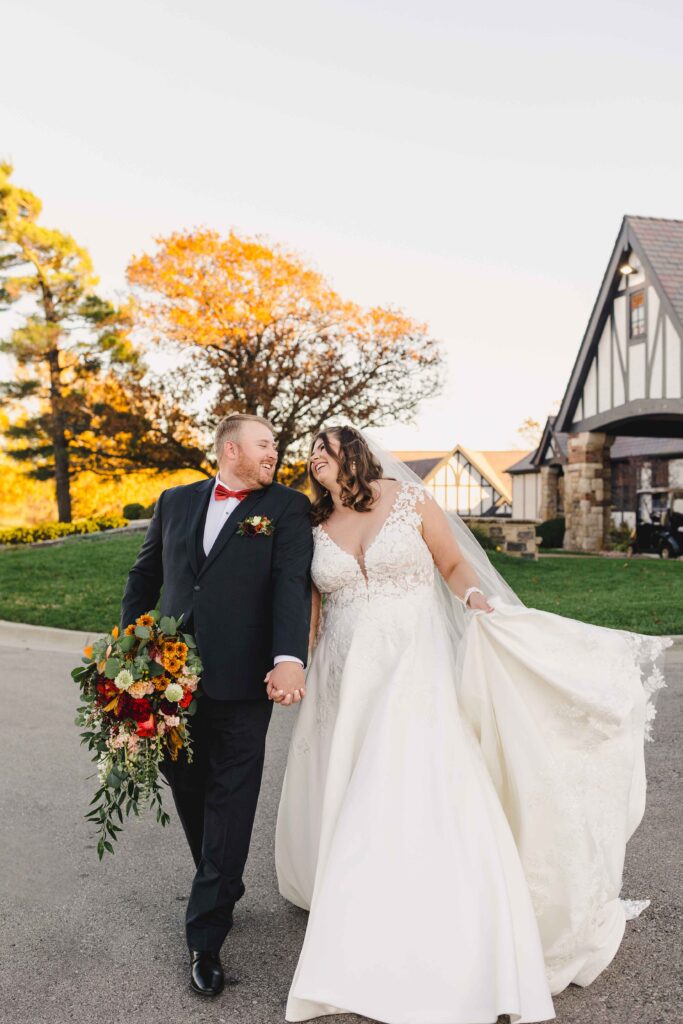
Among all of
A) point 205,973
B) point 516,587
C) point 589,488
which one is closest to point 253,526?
point 205,973

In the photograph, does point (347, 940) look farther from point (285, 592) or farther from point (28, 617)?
point (28, 617)

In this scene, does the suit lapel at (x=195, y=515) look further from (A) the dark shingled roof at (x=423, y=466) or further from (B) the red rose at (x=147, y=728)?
(A) the dark shingled roof at (x=423, y=466)

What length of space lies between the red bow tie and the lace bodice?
0.39 meters

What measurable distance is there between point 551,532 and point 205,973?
32354 millimetres

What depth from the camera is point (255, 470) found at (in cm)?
386

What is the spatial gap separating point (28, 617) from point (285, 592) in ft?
35.2

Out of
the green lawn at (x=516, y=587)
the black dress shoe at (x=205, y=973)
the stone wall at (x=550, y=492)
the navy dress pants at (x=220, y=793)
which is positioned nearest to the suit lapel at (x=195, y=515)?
the navy dress pants at (x=220, y=793)

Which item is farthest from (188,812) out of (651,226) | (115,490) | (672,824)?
(115,490)

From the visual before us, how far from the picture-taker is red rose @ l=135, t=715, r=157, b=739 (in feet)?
11.2

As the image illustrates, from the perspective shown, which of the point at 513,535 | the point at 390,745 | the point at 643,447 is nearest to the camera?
the point at 390,745

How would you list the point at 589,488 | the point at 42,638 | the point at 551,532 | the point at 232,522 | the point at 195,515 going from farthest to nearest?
1. the point at 551,532
2. the point at 589,488
3. the point at 42,638
4. the point at 195,515
5. the point at 232,522

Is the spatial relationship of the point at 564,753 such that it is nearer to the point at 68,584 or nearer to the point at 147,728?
the point at 147,728

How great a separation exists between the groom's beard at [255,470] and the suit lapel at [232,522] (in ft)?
0.19

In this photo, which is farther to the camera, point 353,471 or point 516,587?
point 516,587
